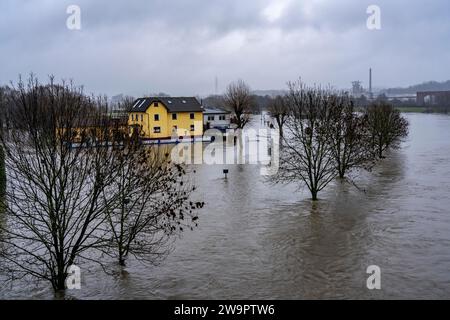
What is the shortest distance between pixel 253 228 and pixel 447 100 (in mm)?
163765

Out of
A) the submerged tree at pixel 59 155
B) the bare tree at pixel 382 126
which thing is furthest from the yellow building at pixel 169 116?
the submerged tree at pixel 59 155

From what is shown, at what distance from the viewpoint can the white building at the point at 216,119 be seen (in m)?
67.6

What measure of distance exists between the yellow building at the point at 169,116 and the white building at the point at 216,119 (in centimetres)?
542

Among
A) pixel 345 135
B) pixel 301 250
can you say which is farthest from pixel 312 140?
pixel 301 250

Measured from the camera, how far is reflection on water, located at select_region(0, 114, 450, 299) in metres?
11.9

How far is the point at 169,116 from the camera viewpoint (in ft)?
194

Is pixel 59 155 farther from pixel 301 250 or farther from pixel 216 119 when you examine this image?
pixel 216 119

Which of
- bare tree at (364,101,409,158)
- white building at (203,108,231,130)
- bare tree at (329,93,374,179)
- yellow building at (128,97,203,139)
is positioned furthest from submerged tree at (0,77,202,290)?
white building at (203,108,231,130)

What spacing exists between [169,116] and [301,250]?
4615 cm

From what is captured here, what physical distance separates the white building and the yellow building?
5423 mm

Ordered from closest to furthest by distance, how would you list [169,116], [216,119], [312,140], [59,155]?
[59,155], [312,140], [169,116], [216,119]

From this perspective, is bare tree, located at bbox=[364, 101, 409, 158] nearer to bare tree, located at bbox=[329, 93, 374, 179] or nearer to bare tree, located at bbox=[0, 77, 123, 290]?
bare tree, located at bbox=[329, 93, 374, 179]

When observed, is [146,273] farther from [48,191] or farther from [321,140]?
[321,140]

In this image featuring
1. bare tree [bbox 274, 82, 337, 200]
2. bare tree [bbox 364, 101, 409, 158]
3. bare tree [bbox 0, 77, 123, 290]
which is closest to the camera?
bare tree [bbox 0, 77, 123, 290]
